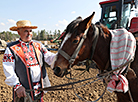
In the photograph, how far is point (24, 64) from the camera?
5.68 feet

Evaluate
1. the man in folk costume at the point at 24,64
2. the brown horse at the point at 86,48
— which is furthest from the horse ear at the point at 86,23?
the man in folk costume at the point at 24,64

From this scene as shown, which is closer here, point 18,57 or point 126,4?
point 18,57

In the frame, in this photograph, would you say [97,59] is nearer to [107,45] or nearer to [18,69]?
[107,45]

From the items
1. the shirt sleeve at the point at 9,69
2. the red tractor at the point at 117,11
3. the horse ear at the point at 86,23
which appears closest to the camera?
the horse ear at the point at 86,23

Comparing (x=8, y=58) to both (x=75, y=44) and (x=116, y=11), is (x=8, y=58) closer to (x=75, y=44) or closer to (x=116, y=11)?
(x=75, y=44)

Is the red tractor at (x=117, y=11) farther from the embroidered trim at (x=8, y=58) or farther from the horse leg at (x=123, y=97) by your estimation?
the embroidered trim at (x=8, y=58)

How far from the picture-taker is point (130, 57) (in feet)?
4.54

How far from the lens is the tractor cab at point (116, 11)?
4699 mm

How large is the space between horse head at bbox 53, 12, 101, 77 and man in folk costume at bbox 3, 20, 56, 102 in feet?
1.82

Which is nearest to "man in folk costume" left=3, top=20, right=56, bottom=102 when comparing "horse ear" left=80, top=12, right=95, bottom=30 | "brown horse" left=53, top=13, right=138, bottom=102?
"brown horse" left=53, top=13, right=138, bottom=102

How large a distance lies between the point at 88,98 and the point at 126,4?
4.95 m

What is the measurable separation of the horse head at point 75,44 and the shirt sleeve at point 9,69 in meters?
0.75

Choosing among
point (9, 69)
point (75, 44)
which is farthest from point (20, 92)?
point (75, 44)

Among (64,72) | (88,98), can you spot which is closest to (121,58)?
(64,72)
